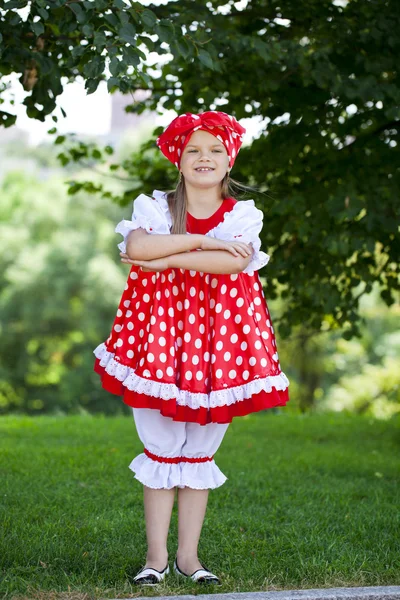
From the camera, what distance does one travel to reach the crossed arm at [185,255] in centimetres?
309

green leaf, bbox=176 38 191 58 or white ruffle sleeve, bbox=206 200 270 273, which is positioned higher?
green leaf, bbox=176 38 191 58

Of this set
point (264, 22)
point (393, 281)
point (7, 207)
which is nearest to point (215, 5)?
point (264, 22)

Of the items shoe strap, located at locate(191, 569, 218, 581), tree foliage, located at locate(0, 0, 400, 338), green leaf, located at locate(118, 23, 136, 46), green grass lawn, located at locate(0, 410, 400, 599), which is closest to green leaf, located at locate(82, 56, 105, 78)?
green leaf, located at locate(118, 23, 136, 46)

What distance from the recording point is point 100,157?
27.5 feet

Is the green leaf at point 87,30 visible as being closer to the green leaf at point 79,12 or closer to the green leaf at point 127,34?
the green leaf at point 79,12

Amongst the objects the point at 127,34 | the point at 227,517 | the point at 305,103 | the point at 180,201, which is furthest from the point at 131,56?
the point at 305,103

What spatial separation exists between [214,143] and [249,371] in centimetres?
93

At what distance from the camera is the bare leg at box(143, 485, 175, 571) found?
3.21 m

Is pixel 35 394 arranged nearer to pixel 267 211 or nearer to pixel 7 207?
pixel 7 207

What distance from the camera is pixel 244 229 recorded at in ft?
10.6

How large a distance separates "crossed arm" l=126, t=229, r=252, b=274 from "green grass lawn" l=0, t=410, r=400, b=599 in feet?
3.96

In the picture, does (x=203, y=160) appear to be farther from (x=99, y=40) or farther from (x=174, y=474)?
(x=174, y=474)

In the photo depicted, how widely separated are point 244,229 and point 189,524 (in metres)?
1.18

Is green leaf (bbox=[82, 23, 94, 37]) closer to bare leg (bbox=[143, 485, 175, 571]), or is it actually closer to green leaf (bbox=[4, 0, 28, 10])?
green leaf (bbox=[4, 0, 28, 10])
